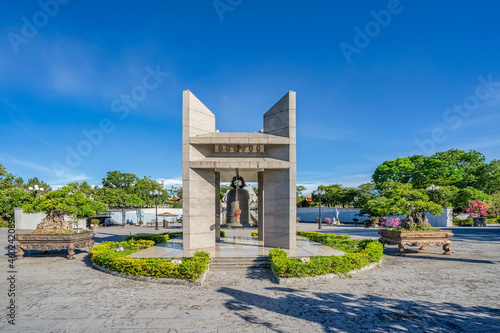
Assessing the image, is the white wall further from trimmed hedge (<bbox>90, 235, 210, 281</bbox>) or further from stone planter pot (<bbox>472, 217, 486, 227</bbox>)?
trimmed hedge (<bbox>90, 235, 210, 281</bbox>)

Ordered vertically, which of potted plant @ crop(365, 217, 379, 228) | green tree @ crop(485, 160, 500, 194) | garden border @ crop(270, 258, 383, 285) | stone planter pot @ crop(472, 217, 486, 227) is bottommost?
potted plant @ crop(365, 217, 379, 228)

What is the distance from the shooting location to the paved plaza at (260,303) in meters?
5.78

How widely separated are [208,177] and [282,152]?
155 inches

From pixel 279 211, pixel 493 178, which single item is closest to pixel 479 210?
pixel 493 178

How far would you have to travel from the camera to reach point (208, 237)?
13.3 m

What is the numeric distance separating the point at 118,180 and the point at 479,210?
67.9 meters

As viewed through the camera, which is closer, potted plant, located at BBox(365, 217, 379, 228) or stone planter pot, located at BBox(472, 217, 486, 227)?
stone planter pot, located at BBox(472, 217, 486, 227)

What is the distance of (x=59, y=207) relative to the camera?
1321 cm

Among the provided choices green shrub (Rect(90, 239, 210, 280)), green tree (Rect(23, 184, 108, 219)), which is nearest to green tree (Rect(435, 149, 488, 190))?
green shrub (Rect(90, 239, 210, 280))

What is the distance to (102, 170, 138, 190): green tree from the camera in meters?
64.1

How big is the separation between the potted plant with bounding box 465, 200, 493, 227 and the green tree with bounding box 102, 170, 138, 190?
64882 mm

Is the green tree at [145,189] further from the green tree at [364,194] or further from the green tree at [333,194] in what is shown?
the green tree at [364,194]

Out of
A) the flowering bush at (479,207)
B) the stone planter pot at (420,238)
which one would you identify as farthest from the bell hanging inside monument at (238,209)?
the flowering bush at (479,207)

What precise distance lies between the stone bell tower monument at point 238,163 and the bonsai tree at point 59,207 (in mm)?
5792
